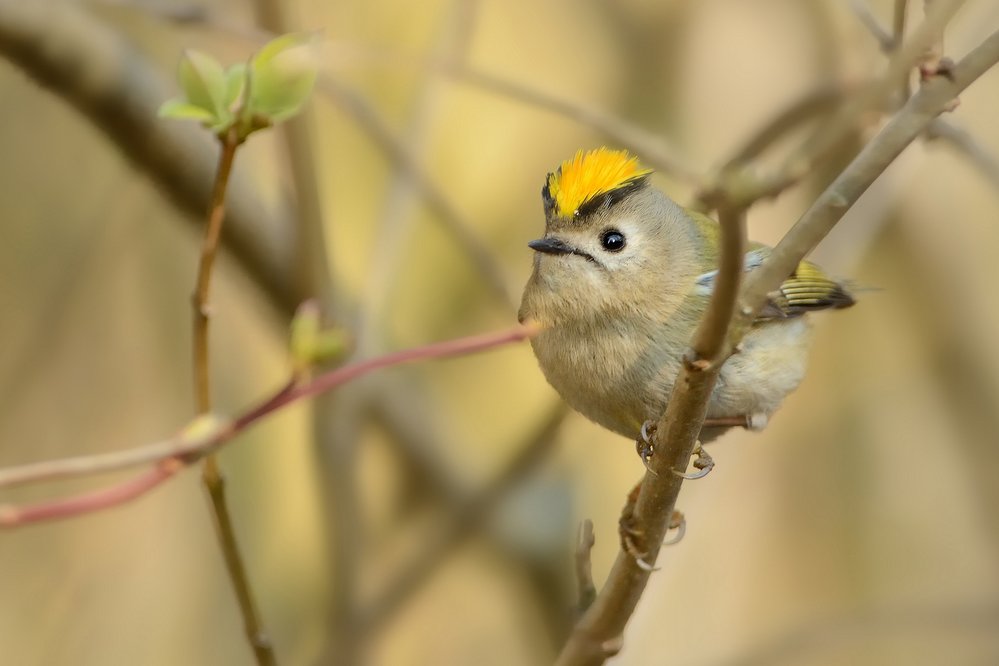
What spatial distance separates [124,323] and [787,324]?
163cm

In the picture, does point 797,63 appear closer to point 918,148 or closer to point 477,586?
point 918,148

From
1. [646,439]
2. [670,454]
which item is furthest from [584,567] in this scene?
[670,454]

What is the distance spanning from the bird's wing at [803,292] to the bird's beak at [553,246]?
23 centimetres

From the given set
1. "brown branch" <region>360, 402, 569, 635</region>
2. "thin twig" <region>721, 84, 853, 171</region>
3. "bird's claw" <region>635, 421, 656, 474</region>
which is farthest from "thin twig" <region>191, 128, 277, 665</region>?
"thin twig" <region>721, 84, 853, 171</region>

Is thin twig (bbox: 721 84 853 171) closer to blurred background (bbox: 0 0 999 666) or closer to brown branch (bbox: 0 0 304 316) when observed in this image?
blurred background (bbox: 0 0 999 666)

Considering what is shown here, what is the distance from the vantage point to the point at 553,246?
160cm

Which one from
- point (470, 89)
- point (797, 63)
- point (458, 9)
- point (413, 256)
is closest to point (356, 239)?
point (413, 256)

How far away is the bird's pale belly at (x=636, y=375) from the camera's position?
1546mm

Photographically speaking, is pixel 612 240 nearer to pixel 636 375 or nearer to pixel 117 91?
pixel 636 375

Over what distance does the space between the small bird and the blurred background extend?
5.8 inches

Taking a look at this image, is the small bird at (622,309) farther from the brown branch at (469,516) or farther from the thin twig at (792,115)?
the brown branch at (469,516)

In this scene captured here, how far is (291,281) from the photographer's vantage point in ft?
6.75

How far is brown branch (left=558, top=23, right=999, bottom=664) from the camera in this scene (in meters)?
0.79

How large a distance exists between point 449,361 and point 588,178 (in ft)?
4.57
